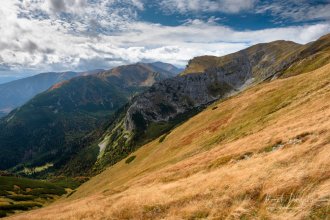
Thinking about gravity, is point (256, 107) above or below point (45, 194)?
above

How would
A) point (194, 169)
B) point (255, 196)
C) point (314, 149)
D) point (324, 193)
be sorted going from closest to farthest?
point (324, 193) → point (255, 196) → point (314, 149) → point (194, 169)

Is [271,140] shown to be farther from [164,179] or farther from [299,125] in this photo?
[164,179]

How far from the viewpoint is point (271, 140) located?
3325 cm

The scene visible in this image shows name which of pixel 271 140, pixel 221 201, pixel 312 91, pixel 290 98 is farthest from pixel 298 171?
pixel 290 98

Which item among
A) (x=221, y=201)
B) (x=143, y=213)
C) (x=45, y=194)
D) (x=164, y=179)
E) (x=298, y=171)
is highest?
(x=298, y=171)

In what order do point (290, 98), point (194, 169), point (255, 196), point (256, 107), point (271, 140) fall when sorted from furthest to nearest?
1. point (256, 107)
2. point (290, 98)
3. point (194, 169)
4. point (271, 140)
5. point (255, 196)

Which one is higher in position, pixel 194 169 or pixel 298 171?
pixel 298 171

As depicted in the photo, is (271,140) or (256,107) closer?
(271,140)

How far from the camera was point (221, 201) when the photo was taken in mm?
18672

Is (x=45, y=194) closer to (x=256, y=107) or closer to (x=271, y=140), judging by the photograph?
(x=256, y=107)

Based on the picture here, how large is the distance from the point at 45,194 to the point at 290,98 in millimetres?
123559

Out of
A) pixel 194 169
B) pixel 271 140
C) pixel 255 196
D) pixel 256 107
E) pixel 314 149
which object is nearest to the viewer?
pixel 255 196

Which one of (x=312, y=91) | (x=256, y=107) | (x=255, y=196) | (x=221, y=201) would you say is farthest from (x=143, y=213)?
(x=256, y=107)

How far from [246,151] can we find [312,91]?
31.1 metres
